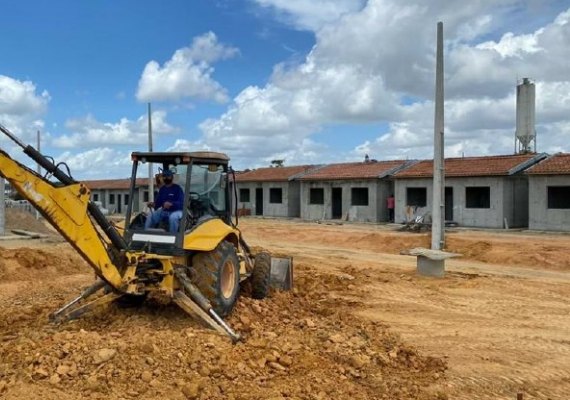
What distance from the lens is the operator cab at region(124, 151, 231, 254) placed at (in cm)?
695

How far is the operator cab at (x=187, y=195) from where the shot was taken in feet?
22.8

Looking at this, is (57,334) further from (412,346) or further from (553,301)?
(553,301)

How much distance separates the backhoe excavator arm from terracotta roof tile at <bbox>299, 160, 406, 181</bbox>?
87.7ft

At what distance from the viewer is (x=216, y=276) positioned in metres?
7.04

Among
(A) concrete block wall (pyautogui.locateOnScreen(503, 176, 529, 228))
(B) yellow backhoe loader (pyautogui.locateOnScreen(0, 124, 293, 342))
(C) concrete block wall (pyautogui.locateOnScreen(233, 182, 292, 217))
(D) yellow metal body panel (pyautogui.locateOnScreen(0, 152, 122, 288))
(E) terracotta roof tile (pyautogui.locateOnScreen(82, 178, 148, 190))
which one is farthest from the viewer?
(E) terracotta roof tile (pyautogui.locateOnScreen(82, 178, 148, 190))

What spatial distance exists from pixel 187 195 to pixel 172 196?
478mm

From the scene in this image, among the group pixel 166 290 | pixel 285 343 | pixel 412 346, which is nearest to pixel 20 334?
pixel 166 290

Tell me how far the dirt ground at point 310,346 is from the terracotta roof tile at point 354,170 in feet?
70.0

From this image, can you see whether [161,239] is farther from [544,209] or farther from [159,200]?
[544,209]

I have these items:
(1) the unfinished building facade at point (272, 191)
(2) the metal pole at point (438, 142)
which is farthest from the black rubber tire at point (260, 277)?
(1) the unfinished building facade at point (272, 191)

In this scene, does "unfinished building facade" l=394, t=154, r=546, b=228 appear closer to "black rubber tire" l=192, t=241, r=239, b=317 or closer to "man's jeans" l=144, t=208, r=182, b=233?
"black rubber tire" l=192, t=241, r=239, b=317

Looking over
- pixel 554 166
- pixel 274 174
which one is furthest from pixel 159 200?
pixel 274 174

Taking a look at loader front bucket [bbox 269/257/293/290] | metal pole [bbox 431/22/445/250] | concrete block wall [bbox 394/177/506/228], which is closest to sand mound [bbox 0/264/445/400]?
loader front bucket [bbox 269/257/293/290]

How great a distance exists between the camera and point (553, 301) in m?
10.5
